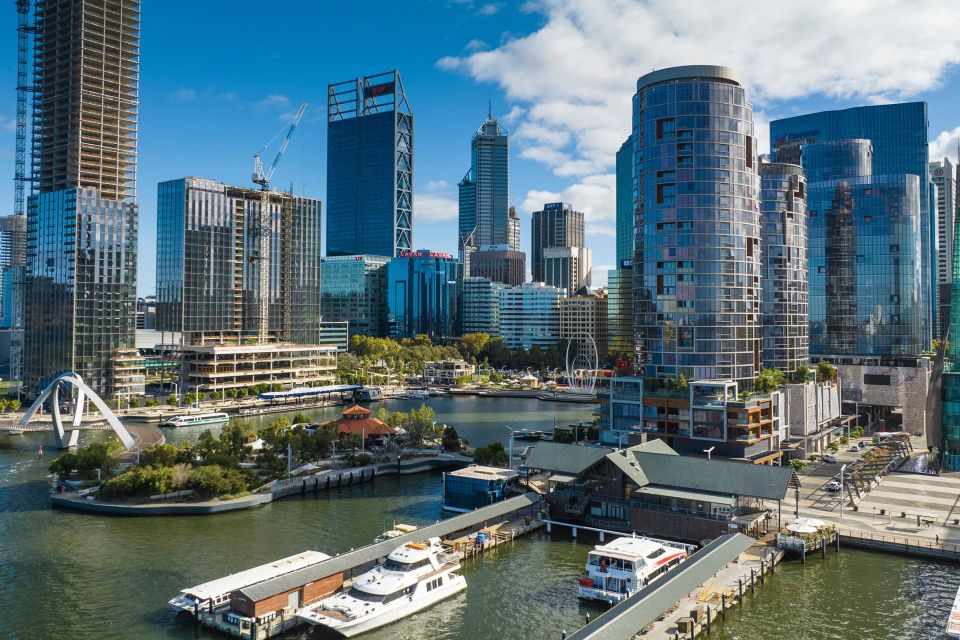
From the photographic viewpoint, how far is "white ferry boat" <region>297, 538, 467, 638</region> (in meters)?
44.4

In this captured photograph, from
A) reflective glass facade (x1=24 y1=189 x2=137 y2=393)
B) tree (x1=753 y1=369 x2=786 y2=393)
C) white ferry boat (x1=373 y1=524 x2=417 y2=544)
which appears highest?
reflective glass facade (x1=24 y1=189 x2=137 y2=393)

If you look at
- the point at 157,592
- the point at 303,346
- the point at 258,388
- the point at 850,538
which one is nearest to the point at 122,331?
the point at 258,388

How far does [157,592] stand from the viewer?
49469 millimetres

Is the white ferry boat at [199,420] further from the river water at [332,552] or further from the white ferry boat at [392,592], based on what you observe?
the white ferry boat at [392,592]

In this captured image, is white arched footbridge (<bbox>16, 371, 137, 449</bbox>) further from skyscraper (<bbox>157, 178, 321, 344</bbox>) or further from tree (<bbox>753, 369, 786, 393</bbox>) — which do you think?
tree (<bbox>753, 369, 786, 393</bbox>)

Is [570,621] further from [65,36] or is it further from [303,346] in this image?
[65,36]

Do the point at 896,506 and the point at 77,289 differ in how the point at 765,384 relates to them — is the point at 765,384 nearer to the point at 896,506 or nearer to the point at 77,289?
the point at 896,506

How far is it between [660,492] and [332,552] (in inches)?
1073

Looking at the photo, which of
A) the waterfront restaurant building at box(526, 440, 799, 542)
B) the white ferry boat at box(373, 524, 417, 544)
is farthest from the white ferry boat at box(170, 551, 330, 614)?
the waterfront restaurant building at box(526, 440, 799, 542)

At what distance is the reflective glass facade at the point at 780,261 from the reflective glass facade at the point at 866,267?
83.6ft

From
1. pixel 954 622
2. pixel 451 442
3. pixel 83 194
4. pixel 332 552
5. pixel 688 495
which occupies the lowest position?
pixel 332 552

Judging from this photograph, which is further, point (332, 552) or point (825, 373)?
point (825, 373)

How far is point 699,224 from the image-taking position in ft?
300

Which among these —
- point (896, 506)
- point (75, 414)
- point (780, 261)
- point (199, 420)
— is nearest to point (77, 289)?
point (199, 420)
